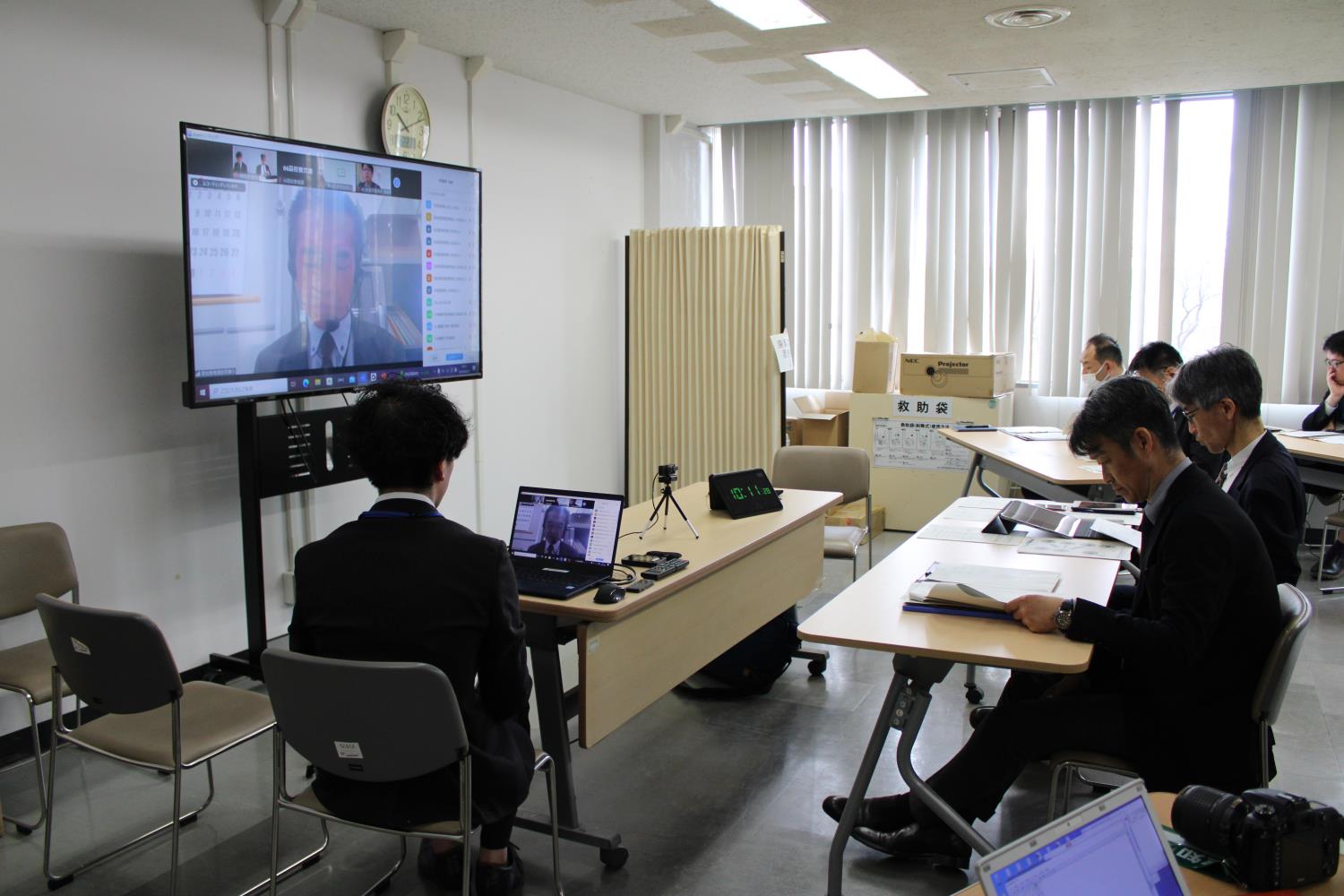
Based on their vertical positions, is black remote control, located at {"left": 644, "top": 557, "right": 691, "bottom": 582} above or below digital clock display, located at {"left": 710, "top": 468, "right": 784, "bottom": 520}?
below

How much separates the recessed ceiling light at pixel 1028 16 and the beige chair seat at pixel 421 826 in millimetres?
3903

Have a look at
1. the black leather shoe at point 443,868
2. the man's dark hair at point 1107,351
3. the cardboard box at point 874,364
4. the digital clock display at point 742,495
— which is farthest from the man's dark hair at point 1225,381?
the cardboard box at point 874,364

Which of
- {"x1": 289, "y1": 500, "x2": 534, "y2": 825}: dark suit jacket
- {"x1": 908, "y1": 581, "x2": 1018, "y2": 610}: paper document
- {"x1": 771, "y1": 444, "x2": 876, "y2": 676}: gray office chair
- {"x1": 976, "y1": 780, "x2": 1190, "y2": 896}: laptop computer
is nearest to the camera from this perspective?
{"x1": 976, "y1": 780, "x2": 1190, "y2": 896}: laptop computer

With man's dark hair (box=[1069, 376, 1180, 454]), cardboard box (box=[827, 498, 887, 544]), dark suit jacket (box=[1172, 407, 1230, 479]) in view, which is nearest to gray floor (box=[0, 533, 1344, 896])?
man's dark hair (box=[1069, 376, 1180, 454])

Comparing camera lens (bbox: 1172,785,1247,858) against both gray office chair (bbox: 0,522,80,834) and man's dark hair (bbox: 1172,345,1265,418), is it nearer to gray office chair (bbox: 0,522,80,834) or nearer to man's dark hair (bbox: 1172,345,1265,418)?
man's dark hair (bbox: 1172,345,1265,418)

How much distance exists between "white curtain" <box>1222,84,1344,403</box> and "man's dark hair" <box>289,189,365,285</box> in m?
5.15

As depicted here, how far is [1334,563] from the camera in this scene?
18.5 ft

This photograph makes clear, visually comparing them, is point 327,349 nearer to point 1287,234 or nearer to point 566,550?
point 566,550

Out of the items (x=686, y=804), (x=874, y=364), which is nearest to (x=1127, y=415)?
(x=686, y=804)

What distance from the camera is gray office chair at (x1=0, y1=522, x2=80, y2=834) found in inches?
117

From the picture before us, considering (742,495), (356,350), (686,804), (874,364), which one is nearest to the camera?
(686,804)

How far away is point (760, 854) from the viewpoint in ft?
9.25

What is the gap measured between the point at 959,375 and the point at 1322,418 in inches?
77.4

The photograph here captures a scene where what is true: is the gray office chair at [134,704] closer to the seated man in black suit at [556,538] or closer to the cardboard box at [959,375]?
the seated man in black suit at [556,538]
